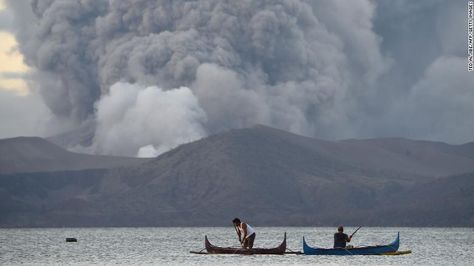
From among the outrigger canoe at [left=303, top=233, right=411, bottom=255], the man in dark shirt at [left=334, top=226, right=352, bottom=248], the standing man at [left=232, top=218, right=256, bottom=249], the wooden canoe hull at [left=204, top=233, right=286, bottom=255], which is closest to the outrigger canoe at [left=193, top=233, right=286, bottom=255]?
the wooden canoe hull at [left=204, top=233, right=286, bottom=255]

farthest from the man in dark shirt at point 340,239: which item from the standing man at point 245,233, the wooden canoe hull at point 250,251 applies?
the standing man at point 245,233

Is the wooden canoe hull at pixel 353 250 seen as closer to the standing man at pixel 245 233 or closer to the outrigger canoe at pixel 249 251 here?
the outrigger canoe at pixel 249 251

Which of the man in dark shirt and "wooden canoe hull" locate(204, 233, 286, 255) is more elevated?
the man in dark shirt

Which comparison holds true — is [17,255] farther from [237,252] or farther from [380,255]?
[380,255]

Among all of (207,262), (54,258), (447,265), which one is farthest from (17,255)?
(447,265)

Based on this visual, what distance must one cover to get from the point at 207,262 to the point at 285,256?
13403 mm

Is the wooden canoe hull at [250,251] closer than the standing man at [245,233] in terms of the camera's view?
No

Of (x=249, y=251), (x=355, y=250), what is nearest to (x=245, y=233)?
(x=249, y=251)

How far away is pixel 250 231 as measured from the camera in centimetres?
11812

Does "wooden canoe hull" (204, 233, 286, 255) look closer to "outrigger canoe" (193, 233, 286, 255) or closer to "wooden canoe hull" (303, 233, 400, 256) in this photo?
"outrigger canoe" (193, 233, 286, 255)

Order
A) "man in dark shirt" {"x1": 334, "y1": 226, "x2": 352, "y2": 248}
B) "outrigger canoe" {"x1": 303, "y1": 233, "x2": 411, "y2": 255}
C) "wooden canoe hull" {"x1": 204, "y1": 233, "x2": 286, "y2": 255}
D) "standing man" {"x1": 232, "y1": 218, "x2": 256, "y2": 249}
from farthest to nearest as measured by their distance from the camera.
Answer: "wooden canoe hull" {"x1": 204, "y1": 233, "x2": 286, "y2": 255} < "outrigger canoe" {"x1": 303, "y1": 233, "x2": 411, "y2": 255} < "man in dark shirt" {"x1": 334, "y1": 226, "x2": 352, "y2": 248} < "standing man" {"x1": 232, "y1": 218, "x2": 256, "y2": 249}

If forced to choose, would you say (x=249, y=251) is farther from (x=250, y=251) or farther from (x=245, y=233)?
(x=245, y=233)

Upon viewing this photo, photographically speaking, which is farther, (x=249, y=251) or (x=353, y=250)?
(x=249, y=251)

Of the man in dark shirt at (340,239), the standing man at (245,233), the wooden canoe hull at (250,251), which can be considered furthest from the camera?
the wooden canoe hull at (250,251)
